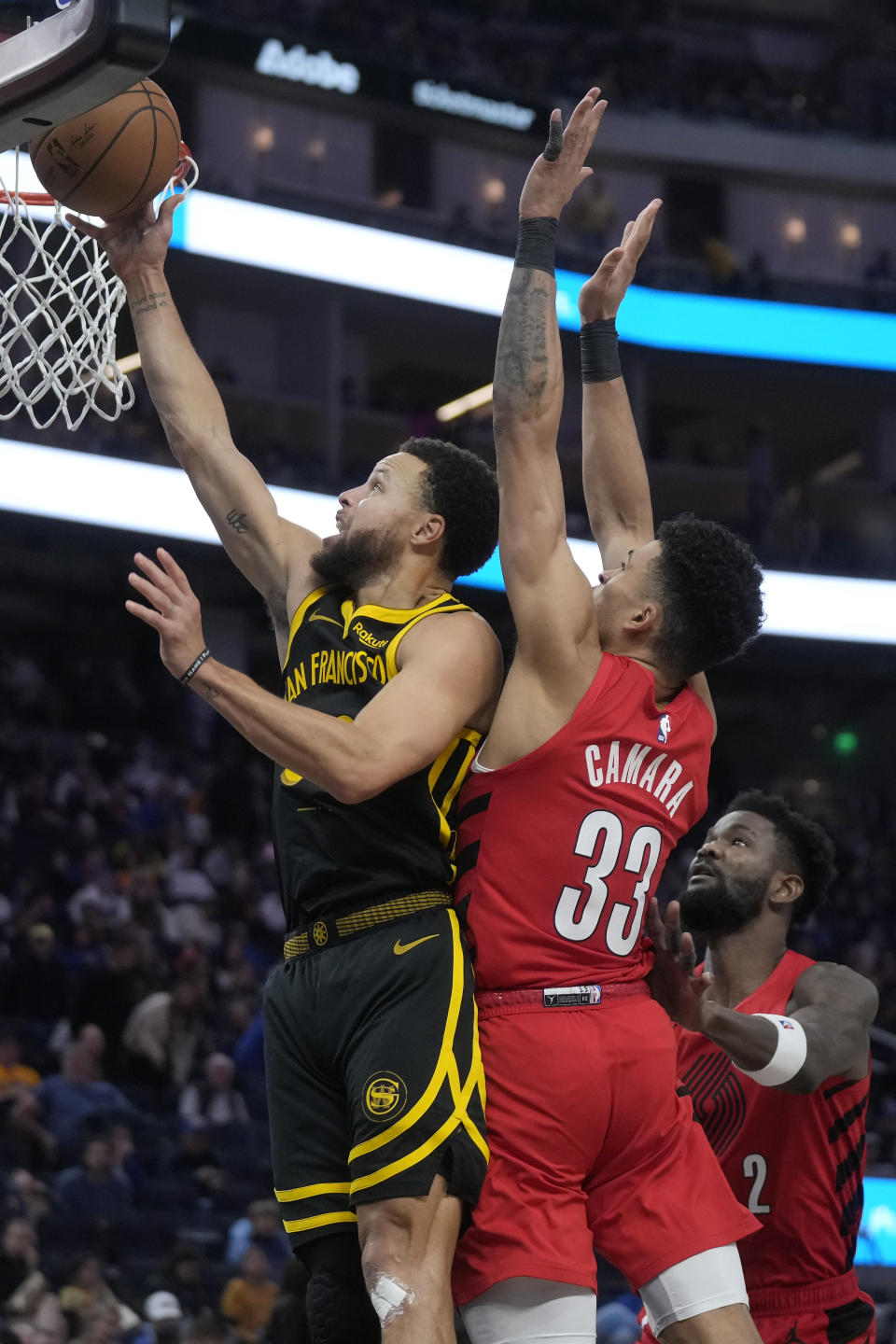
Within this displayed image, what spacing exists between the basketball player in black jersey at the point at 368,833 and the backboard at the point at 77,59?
776mm

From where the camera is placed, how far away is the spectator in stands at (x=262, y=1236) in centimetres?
788

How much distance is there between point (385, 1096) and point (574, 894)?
0.56 metres

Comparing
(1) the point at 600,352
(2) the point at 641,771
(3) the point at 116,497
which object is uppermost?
(3) the point at 116,497

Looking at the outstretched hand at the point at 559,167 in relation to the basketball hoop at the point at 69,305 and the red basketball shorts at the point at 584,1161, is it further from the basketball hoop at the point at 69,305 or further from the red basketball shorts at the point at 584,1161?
the red basketball shorts at the point at 584,1161

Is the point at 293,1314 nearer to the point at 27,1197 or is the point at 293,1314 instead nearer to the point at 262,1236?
the point at 262,1236

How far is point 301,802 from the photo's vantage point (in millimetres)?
3295

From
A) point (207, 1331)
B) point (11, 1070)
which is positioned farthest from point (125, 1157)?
point (207, 1331)

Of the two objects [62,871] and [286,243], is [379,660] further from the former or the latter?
[286,243]

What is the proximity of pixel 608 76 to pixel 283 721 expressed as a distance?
21.7 metres

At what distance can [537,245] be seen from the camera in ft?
11.2

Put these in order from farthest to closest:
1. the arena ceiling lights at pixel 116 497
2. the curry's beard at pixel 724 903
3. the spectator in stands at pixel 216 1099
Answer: the arena ceiling lights at pixel 116 497 < the spectator in stands at pixel 216 1099 < the curry's beard at pixel 724 903

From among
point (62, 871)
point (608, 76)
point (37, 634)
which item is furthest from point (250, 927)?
point (608, 76)

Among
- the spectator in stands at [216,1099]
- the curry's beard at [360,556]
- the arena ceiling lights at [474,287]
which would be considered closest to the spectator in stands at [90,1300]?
the spectator in stands at [216,1099]

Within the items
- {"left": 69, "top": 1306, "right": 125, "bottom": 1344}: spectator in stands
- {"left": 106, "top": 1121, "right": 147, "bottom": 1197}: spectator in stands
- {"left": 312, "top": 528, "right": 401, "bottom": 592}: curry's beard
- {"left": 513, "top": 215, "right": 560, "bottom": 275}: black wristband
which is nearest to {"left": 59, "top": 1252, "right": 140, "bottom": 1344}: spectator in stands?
{"left": 69, "top": 1306, "right": 125, "bottom": 1344}: spectator in stands
